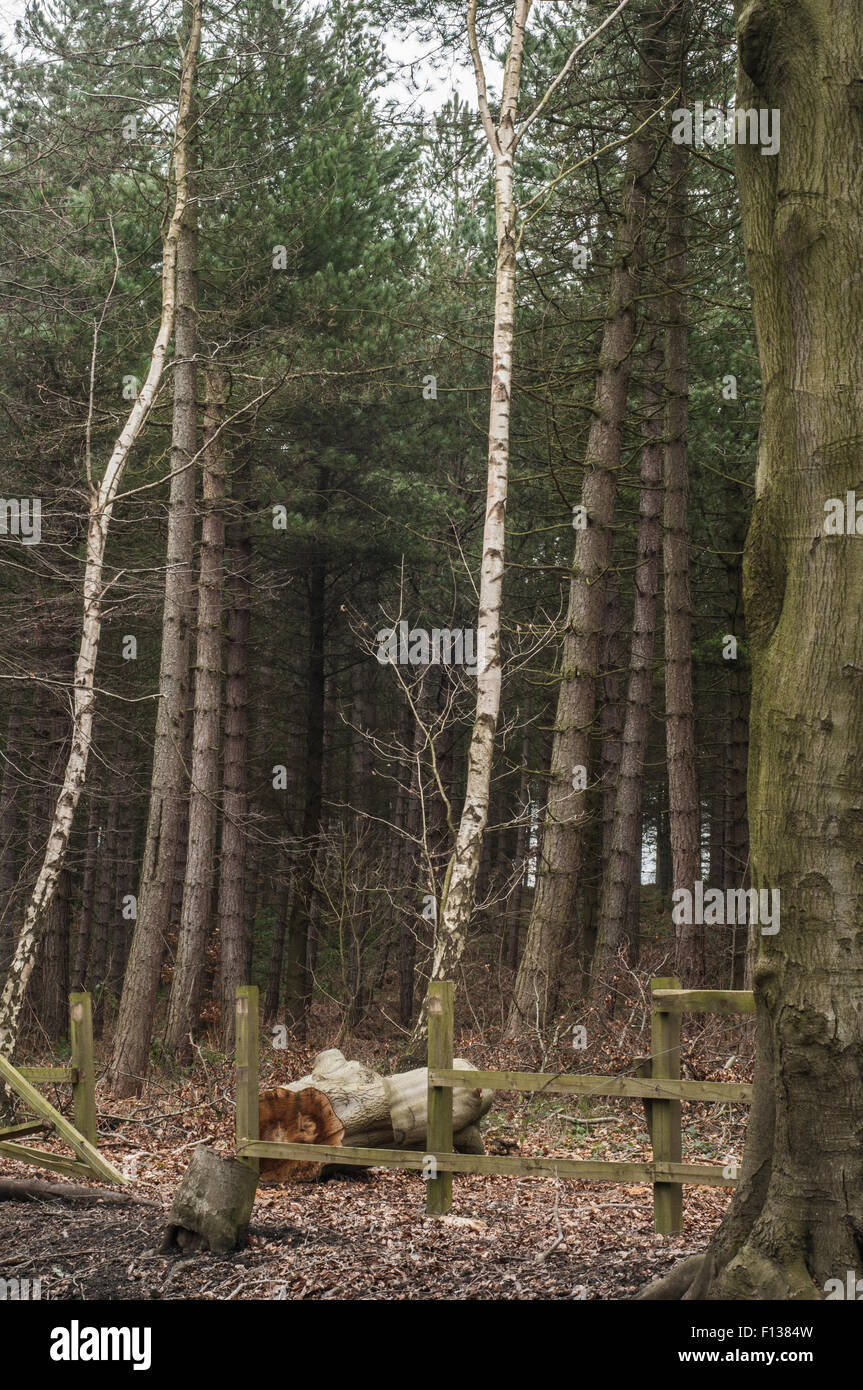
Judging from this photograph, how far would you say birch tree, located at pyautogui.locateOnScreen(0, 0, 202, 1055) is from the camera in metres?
9.84

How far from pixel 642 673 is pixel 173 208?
9.16 m

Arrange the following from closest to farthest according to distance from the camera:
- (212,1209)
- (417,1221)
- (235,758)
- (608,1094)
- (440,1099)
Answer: (212,1209) → (608,1094) → (417,1221) → (440,1099) → (235,758)

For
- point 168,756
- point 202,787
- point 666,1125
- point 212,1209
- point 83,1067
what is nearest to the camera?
point 212,1209

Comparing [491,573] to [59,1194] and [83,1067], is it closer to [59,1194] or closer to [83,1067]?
[83,1067]

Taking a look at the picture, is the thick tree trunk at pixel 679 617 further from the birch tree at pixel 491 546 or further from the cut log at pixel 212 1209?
the cut log at pixel 212 1209

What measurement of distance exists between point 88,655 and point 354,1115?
5.11m

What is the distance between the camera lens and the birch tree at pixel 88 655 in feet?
32.3

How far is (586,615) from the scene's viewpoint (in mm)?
12188

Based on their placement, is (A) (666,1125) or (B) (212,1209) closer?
(B) (212,1209)

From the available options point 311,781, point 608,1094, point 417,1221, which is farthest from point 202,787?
point 608,1094

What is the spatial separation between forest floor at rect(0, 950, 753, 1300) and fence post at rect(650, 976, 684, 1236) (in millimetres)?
125

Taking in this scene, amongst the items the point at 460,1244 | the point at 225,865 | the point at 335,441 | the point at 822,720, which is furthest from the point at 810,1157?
the point at 335,441

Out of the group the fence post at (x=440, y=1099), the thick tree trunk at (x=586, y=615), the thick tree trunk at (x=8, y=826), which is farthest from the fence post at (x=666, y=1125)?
the thick tree trunk at (x=8, y=826)
